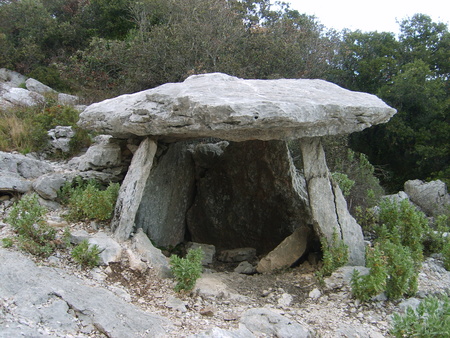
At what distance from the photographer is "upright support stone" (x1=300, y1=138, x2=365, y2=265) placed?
5.86 m

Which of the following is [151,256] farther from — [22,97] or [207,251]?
[22,97]

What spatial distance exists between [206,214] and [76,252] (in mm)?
3731

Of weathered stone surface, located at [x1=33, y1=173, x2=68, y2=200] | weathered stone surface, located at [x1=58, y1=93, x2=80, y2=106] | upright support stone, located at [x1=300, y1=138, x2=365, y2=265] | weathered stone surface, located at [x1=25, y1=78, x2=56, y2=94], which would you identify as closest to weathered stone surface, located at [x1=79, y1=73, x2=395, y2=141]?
upright support stone, located at [x1=300, y1=138, x2=365, y2=265]

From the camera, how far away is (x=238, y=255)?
7586mm

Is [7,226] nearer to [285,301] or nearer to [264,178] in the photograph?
[285,301]

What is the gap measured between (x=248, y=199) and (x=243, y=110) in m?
3.63

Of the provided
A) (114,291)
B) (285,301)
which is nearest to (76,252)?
(114,291)

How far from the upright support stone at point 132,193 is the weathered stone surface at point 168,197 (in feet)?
2.25

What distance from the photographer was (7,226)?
559cm

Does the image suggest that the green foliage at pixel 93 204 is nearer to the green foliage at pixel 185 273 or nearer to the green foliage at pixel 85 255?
the green foliage at pixel 85 255

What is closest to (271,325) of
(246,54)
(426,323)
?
(426,323)

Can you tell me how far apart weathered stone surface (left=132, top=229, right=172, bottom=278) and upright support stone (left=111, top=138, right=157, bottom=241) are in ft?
0.58

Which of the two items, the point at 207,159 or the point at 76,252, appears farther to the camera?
the point at 207,159

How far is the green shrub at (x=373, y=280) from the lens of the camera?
465 centimetres
